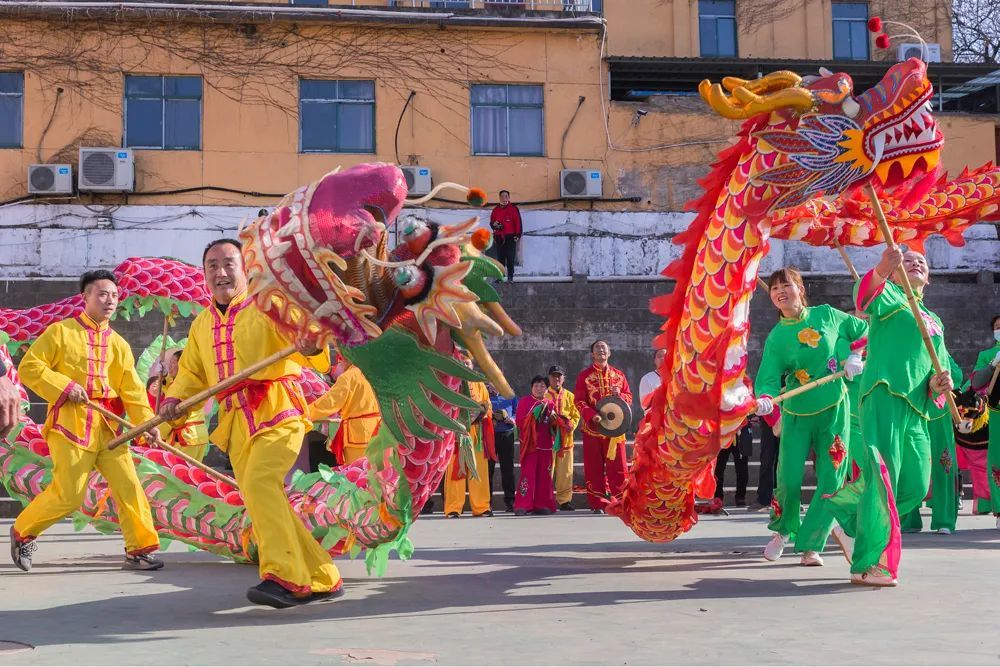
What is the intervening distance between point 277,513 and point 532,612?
1202mm

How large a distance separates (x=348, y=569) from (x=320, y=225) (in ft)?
9.06

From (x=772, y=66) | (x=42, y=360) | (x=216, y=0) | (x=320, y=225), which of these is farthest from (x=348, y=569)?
(x=772, y=66)

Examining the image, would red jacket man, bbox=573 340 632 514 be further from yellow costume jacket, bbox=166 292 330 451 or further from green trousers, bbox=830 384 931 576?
yellow costume jacket, bbox=166 292 330 451

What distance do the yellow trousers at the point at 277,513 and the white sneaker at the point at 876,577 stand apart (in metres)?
2.56

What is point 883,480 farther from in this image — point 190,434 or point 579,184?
point 579,184

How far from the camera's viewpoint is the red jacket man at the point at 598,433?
12211 millimetres

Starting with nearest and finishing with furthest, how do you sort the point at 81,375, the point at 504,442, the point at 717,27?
the point at 81,375
the point at 504,442
the point at 717,27

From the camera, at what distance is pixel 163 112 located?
21828 mm

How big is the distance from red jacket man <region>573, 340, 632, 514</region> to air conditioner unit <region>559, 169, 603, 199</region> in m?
10.0

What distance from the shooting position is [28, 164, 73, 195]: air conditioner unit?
2086 cm

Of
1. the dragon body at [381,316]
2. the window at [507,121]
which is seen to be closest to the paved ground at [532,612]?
the dragon body at [381,316]

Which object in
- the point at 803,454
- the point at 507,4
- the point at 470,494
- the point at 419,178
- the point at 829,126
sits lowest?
the point at 470,494

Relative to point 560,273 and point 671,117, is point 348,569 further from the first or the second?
point 671,117

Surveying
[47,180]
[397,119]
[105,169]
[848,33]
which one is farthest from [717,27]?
[47,180]
